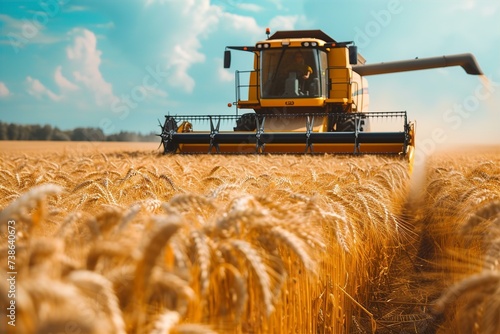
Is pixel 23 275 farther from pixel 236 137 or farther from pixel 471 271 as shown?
pixel 236 137

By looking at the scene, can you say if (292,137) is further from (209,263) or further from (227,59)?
(209,263)

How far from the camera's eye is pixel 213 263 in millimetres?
1642

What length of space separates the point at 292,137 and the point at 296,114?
0.59 m

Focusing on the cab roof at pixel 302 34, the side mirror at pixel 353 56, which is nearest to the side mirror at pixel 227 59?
the side mirror at pixel 353 56

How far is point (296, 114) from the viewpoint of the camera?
11.4 meters

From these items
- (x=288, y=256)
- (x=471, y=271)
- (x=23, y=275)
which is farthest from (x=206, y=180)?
(x=23, y=275)

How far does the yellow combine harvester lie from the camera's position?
36.2 ft

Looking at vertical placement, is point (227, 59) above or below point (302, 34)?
below

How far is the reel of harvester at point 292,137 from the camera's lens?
10969mm

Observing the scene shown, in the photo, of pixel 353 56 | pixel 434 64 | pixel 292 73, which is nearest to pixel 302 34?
pixel 292 73

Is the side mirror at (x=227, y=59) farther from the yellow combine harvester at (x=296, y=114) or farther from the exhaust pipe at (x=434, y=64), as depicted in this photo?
the exhaust pipe at (x=434, y=64)

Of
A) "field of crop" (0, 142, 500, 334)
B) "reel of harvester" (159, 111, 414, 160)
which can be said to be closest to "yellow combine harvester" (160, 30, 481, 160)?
"reel of harvester" (159, 111, 414, 160)

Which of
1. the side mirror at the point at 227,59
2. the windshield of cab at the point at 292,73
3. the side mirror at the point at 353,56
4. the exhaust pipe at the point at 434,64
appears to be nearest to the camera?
the side mirror at the point at 353,56

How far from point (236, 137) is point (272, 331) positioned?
31.5 ft
